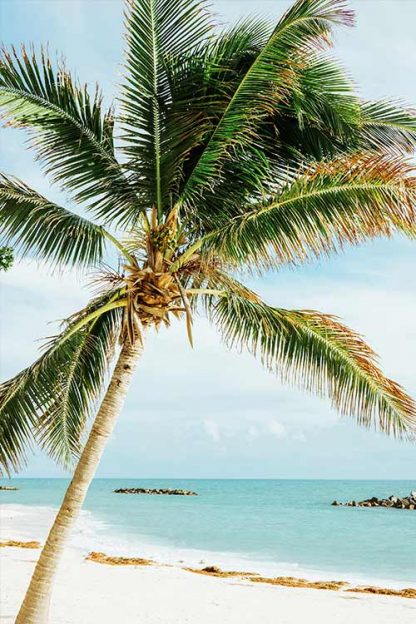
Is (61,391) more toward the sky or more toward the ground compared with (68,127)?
more toward the ground

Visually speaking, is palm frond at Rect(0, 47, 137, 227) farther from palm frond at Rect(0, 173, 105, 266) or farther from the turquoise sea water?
the turquoise sea water

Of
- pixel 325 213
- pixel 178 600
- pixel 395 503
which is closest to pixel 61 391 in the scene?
pixel 325 213

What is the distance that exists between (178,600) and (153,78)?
757cm

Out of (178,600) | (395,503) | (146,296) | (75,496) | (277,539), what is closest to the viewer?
(75,496)

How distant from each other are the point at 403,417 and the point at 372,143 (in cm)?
299

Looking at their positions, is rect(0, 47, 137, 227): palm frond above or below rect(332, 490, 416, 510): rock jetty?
above

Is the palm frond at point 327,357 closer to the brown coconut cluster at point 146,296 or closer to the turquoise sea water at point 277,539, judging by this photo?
the brown coconut cluster at point 146,296

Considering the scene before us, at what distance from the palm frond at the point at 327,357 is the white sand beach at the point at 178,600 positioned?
3.78m

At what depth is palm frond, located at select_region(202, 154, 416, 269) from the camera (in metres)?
6.54

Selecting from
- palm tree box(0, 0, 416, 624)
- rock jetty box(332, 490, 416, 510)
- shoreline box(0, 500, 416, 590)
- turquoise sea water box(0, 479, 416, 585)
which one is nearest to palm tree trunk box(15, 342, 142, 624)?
palm tree box(0, 0, 416, 624)

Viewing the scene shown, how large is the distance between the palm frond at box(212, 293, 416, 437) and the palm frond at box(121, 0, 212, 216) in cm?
152

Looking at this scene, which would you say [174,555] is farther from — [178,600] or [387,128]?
[387,128]

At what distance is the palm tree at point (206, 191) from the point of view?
6508mm

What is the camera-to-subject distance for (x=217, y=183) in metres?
7.33
